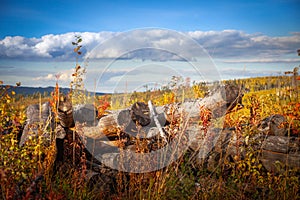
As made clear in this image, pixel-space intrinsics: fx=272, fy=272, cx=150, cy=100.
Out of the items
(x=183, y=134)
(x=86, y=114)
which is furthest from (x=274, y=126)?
(x=86, y=114)

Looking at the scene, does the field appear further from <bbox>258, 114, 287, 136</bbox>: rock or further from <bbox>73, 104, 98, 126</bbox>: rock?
<bbox>73, 104, 98, 126</bbox>: rock

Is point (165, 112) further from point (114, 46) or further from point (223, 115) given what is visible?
point (114, 46)

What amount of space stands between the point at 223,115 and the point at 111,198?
3578mm

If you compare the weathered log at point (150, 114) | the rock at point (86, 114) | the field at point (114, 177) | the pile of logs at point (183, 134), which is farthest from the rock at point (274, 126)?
the rock at point (86, 114)

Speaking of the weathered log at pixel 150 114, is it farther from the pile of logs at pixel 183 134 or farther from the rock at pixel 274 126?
the rock at pixel 274 126

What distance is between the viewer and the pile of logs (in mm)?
5578

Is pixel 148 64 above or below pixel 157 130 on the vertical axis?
above

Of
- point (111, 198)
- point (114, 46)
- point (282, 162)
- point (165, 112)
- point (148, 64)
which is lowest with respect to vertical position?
point (111, 198)

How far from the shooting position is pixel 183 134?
544cm

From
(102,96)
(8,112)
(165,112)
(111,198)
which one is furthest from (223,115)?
(8,112)

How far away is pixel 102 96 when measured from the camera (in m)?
7.13

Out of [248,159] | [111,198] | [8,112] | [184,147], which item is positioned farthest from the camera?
[184,147]

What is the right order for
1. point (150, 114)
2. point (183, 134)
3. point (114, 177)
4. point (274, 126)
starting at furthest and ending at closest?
point (150, 114), point (274, 126), point (183, 134), point (114, 177)

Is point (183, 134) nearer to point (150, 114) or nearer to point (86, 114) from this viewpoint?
point (150, 114)
